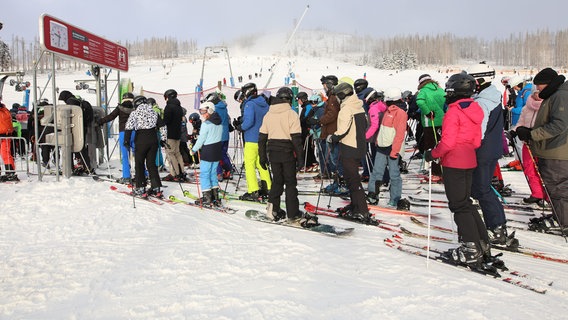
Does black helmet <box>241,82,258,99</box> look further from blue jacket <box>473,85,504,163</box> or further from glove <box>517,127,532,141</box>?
glove <box>517,127,532,141</box>

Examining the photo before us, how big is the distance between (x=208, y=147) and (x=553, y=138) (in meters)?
4.80

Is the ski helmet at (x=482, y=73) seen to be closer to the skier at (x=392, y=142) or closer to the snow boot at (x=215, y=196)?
the skier at (x=392, y=142)

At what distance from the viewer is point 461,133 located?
4.01 metres

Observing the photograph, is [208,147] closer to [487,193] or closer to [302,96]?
[302,96]

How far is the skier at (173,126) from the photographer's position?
29.5ft

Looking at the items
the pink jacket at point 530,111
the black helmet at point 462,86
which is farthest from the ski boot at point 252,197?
the pink jacket at point 530,111

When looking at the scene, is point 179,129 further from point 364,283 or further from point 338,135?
point 364,283

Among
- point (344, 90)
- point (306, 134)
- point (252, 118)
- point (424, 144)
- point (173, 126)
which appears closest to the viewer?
point (344, 90)

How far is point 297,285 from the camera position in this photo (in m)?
3.60

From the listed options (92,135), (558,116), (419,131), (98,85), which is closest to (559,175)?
(558,116)

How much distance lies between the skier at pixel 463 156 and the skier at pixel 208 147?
3.74 metres

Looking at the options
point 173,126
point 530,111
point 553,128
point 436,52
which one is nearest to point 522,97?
point 530,111

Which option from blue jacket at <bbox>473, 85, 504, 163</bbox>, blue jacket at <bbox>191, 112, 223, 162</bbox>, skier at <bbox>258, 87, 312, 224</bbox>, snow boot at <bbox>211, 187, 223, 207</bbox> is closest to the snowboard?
skier at <bbox>258, 87, 312, 224</bbox>

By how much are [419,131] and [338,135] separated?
263 inches
